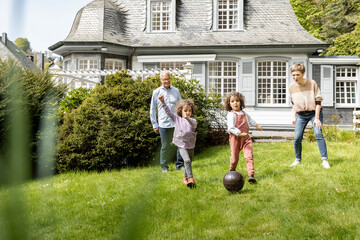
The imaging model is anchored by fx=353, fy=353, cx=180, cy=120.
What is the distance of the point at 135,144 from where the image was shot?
7.07 meters

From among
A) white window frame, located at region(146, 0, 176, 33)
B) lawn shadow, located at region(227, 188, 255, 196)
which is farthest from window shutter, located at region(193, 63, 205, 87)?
lawn shadow, located at region(227, 188, 255, 196)

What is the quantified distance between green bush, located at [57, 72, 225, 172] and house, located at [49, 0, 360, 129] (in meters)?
7.96

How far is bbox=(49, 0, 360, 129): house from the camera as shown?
15.2 meters

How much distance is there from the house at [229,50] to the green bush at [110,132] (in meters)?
7.96

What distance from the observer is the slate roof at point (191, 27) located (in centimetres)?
1555

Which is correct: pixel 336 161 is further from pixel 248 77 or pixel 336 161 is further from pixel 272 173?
pixel 248 77

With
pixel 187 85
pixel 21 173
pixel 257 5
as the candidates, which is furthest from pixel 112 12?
pixel 21 173

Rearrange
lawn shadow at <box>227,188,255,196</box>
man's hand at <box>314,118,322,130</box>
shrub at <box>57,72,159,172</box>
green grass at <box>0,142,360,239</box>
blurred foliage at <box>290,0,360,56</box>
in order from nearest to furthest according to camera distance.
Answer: green grass at <box>0,142,360,239</box>
lawn shadow at <box>227,188,255,196</box>
man's hand at <box>314,118,322,130</box>
shrub at <box>57,72,159,172</box>
blurred foliage at <box>290,0,360,56</box>

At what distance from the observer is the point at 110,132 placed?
6.97 meters

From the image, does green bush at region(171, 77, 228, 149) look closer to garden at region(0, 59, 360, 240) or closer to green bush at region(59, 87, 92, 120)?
garden at region(0, 59, 360, 240)

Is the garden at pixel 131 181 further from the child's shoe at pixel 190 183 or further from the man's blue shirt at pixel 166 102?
the man's blue shirt at pixel 166 102

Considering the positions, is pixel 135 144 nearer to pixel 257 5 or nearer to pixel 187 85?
pixel 187 85

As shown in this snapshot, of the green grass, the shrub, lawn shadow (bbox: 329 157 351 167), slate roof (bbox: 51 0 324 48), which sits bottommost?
the green grass

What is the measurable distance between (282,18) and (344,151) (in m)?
11.0
